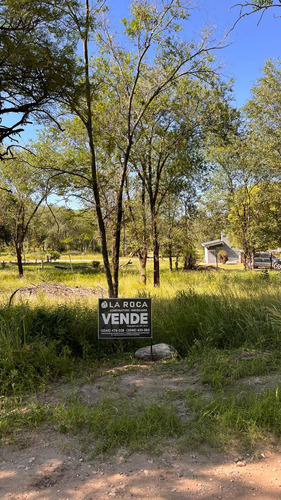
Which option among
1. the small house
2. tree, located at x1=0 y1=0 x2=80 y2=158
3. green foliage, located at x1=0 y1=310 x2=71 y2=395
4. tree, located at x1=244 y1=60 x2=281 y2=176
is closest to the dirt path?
green foliage, located at x1=0 y1=310 x2=71 y2=395

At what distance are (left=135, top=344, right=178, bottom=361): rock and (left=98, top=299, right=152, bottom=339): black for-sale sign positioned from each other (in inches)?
10.0

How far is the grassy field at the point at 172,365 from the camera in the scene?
131 inches

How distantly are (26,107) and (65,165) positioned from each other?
2.81 m

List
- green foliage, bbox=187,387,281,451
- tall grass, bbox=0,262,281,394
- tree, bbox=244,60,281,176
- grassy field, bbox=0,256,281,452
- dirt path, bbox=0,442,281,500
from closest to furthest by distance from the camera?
dirt path, bbox=0,442,281,500 < green foliage, bbox=187,387,281,451 < grassy field, bbox=0,256,281,452 < tall grass, bbox=0,262,281,394 < tree, bbox=244,60,281,176

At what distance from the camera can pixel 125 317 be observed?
18.7 feet

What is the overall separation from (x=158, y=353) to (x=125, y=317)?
74 cm

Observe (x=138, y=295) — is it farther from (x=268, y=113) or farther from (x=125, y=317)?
(x=268, y=113)

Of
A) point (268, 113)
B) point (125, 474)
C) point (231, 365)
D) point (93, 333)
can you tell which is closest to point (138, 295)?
point (93, 333)

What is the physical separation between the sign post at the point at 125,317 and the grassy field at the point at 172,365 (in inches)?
16.9

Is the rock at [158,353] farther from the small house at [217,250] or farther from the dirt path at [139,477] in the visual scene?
the small house at [217,250]

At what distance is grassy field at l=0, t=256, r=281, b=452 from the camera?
10.9 feet

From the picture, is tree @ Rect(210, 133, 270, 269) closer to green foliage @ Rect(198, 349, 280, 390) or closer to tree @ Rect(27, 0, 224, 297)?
tree @ Rect(27, 0, 224, 297)

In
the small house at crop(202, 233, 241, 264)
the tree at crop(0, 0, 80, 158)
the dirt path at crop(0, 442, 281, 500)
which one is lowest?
the dirt path at crop(0, 442, 281, 500)

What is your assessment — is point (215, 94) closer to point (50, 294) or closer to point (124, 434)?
point (50, 294)
